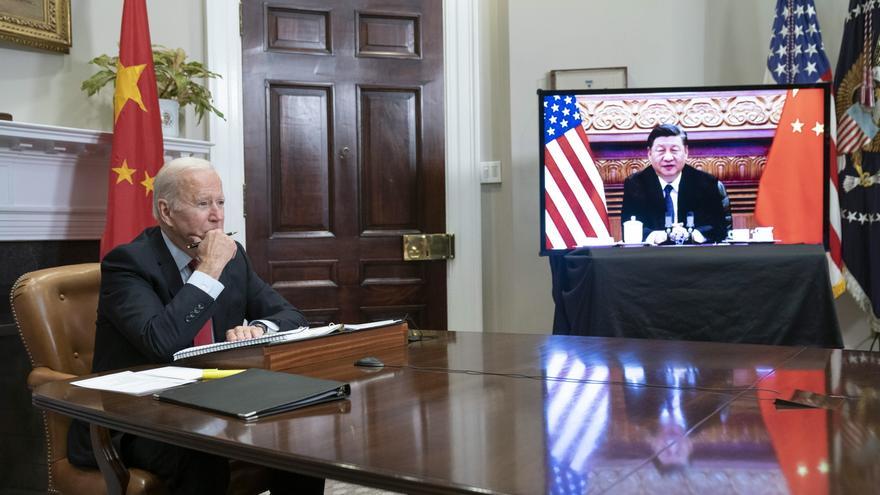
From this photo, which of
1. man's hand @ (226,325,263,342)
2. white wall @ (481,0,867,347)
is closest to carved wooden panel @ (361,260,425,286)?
white wall @ (481,0,867,347)

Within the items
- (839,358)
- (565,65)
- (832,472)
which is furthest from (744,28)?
(832,472)

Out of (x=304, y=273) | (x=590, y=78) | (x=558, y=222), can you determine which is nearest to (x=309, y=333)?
(x=558, y=222)

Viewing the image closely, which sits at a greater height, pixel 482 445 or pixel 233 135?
pixel 233 135

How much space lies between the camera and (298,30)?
4004 mm

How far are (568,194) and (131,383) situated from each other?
249 centimetres

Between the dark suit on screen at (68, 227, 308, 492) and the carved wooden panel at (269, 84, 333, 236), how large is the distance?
2.02 metres

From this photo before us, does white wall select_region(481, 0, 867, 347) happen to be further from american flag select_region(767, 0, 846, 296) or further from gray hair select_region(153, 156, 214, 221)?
gray hair select_region(153, 156, 214, 221)

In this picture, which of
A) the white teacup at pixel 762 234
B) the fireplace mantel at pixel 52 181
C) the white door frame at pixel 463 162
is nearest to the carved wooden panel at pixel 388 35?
the white door frame at pixel 463 162

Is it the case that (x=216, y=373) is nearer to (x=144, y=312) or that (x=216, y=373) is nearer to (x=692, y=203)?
→ (x=144, y=312)

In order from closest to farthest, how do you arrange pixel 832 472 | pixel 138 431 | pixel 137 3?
pixel 832 472 < pixel 138 431 < pixel 137 3

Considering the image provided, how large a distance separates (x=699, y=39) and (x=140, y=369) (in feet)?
11.1

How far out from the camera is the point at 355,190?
410cm

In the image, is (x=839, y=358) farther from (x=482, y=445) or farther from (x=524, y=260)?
(x=524, y=260)

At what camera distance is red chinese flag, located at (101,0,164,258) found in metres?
3.03
